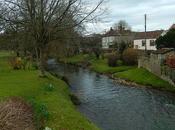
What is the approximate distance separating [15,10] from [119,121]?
700 inches

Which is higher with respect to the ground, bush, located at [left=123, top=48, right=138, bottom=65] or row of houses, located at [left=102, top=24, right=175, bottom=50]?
row of houses, located at [left=102, top=24, right=175, bottom=50]

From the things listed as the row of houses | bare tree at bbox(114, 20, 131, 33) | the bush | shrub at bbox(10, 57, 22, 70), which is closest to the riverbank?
the bush

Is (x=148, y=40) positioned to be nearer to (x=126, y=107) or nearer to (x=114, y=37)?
(x=114, y=37)

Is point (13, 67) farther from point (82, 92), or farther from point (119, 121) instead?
point (119, 121)

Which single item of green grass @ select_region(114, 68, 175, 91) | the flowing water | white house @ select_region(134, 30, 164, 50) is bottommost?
the flowing water

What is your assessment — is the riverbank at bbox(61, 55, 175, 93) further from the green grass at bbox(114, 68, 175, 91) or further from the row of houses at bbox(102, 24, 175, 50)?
the row of houses at bbox(102, 24, 175, 50)

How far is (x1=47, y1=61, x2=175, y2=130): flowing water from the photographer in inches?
941

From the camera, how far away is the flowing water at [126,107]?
78.4 feet

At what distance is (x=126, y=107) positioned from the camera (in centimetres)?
3017

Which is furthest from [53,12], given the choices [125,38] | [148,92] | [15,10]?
[125,38]

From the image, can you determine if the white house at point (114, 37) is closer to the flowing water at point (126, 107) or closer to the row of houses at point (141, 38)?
the row of houses at point (141, 38)

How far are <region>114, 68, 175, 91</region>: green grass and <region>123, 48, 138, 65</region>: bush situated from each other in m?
10.4

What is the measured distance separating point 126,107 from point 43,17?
12934 millimetres

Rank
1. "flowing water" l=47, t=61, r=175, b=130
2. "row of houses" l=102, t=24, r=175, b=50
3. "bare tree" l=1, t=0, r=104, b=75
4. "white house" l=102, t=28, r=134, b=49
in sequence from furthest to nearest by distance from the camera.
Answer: "white house" l=102, t=28, r=134, b=49
"row of houses" l=102, t=24, r=175, b=50
"bare tree" l=1, t=0, r=104, b=75
"flowing water" l=47, t=61, r=175, b=130
